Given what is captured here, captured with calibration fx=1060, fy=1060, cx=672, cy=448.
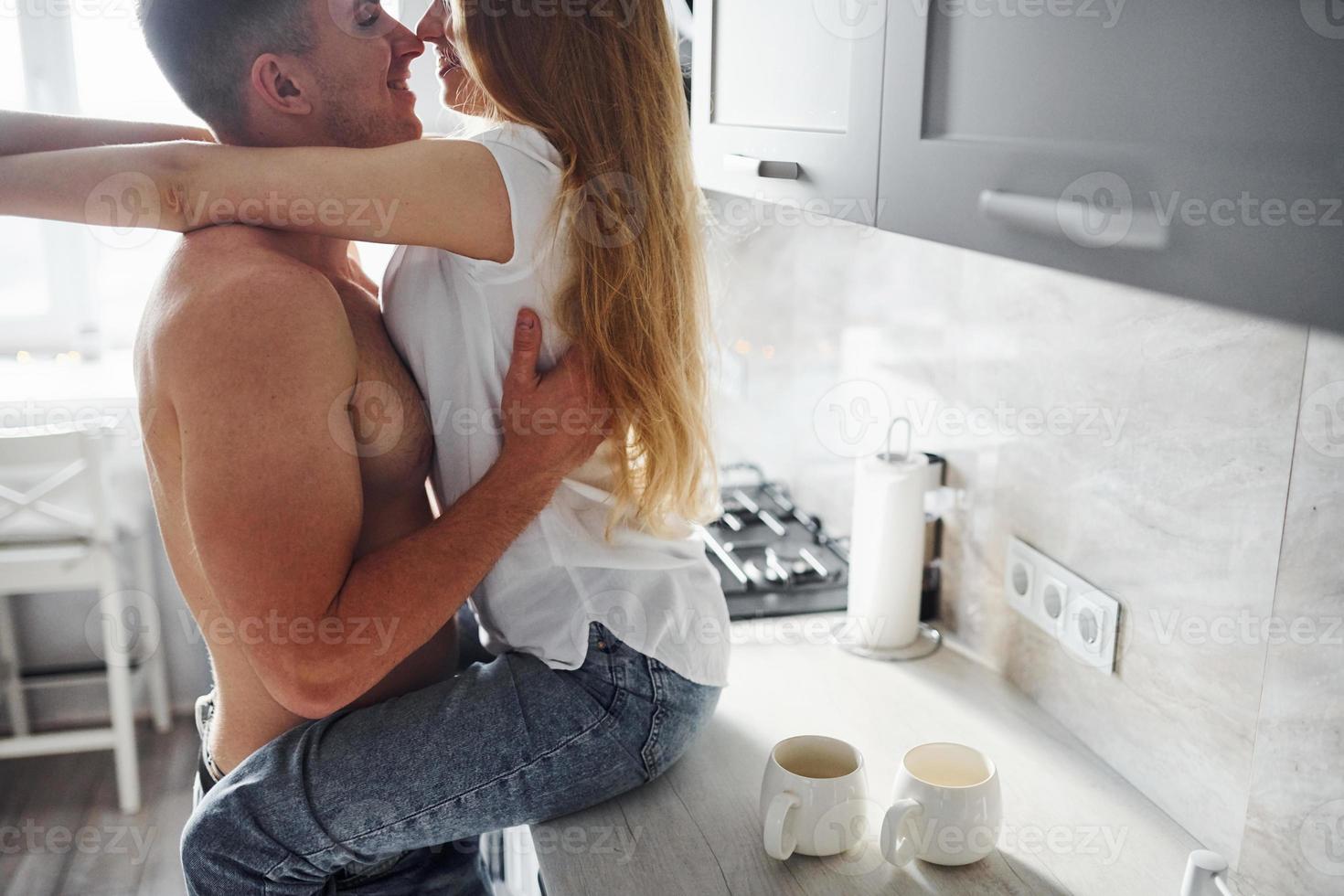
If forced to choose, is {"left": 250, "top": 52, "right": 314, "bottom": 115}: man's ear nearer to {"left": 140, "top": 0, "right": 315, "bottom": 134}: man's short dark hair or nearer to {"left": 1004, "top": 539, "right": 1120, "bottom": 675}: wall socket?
{"left": 140, "top": 0, "right": 315, "bottom": 134}: man's short dark hair

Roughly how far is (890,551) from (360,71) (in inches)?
35.3

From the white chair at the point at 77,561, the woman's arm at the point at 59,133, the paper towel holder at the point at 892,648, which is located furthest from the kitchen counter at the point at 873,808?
the white chair at the point at 77,561

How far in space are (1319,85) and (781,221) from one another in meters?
1.58

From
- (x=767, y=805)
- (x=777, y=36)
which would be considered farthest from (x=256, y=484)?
(x=777, y=36)

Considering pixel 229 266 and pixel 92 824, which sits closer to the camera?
pixel 229 266

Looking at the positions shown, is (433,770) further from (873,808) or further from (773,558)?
(773,558)

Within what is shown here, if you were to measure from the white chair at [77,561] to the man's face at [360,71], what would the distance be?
165 cm

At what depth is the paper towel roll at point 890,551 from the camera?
4.75ft

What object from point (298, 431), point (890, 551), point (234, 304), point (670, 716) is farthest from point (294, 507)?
point (890, 551)

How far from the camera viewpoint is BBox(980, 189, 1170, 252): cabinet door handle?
646 mm

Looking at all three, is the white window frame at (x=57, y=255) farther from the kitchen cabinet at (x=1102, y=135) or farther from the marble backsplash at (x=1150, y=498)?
the kitchen cabinet at (x=1102, y=135)

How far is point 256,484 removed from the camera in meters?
0.89

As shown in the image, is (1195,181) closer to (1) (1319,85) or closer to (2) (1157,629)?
(1) (1319,85)

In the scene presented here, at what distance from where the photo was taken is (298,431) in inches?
35.7
